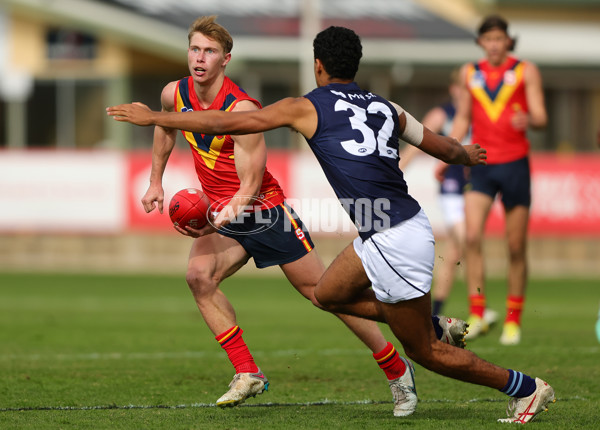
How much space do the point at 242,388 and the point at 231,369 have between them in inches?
80.1

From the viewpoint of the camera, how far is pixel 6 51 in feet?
95.6

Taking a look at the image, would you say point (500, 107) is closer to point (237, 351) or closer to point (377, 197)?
point (237, 351)

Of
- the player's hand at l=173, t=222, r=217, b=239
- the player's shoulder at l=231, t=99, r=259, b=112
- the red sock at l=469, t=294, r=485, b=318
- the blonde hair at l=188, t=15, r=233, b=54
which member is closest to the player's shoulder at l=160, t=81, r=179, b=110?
the blonde hair at l=188, t=15, r=233, b=54

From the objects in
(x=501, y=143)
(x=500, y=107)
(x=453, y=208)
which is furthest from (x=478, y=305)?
(x=453, y=208)

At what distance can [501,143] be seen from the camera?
34.8 ft

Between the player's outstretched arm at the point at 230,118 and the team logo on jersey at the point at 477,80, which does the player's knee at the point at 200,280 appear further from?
the team logo on jersey at the point at 477,80

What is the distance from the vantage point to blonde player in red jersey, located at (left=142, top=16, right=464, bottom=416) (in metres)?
6.94

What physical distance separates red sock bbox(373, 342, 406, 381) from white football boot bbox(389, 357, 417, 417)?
4 centimetres

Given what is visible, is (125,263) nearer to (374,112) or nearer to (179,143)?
(179,143)

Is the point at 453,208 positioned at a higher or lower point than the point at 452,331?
higher

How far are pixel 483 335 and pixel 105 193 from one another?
1087 centimetres

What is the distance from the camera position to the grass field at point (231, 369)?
6.59 m

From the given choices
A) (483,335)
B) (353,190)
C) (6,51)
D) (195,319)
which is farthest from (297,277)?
(6,51)

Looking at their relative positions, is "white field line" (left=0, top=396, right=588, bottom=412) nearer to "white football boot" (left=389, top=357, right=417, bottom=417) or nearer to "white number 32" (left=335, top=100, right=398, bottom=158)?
"white football boot" (left=389, top=357, right=417, bottom=417)
